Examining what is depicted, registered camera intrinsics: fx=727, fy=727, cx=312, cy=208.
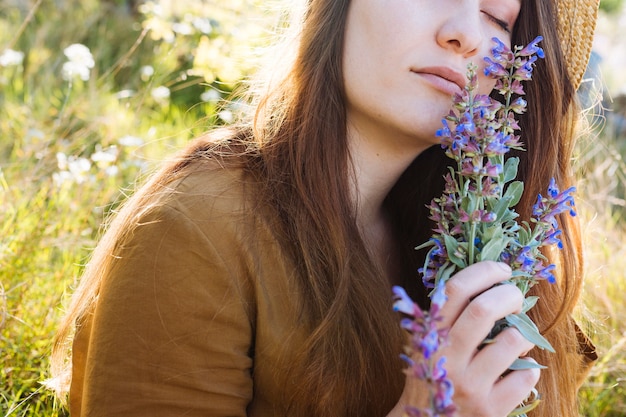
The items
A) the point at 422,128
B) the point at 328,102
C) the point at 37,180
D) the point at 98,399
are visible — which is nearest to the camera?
the point at 98,399

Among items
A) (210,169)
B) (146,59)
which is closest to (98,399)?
(210,169)

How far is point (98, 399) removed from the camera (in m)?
1.63

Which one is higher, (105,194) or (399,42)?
(399,42)

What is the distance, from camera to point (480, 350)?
143 cm

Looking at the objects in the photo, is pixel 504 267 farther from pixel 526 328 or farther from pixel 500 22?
pixel 500 22

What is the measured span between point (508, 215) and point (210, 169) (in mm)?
740

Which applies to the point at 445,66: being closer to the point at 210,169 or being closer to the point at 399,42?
the point at 399,42

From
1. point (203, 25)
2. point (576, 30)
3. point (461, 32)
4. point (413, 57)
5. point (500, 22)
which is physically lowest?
point (203, 25)

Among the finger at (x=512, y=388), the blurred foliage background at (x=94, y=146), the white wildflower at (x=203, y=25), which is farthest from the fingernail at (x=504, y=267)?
the white wildflower at (x=203, y=25)

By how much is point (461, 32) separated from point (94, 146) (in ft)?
10.7

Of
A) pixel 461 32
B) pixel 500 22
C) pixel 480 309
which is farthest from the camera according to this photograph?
pixel 500 22

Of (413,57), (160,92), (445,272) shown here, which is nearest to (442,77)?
(413,57)

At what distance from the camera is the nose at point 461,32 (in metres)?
1.70

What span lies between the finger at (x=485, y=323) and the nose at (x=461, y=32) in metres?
0.62
